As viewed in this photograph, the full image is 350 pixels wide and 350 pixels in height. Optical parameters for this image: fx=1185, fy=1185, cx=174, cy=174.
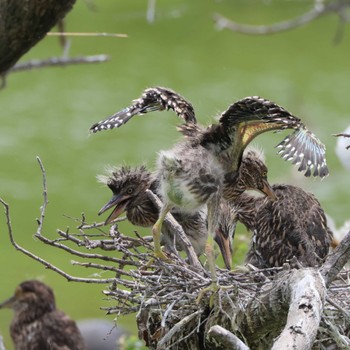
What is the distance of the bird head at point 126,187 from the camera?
502 centimetres

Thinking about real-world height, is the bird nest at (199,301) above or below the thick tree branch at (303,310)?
below

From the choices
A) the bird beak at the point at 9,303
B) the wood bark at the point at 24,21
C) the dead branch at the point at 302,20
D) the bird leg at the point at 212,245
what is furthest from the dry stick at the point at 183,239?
the bird beak at the point at 9,303

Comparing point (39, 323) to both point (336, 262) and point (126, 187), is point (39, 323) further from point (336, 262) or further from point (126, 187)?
point (336, 262)

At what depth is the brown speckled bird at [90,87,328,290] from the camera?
393 cm

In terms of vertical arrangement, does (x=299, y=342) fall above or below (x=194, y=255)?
above

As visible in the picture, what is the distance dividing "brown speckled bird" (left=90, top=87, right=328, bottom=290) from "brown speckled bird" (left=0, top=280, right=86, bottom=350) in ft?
7.78

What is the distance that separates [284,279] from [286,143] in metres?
0.52

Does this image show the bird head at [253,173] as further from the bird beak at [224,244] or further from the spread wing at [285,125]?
the spread wing at [285,125]

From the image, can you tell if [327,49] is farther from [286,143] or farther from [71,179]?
[286,143]

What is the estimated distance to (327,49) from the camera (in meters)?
14.4

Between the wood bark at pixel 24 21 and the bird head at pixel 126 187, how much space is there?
0.90 m

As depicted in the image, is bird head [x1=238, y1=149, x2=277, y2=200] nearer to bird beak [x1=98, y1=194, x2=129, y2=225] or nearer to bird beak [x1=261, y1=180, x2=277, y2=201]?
bird beak [x1=261, y1=180, x2=277, y2=201]

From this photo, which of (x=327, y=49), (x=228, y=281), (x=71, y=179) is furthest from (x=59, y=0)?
(x=327, y=49)

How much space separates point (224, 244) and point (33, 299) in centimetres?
228
